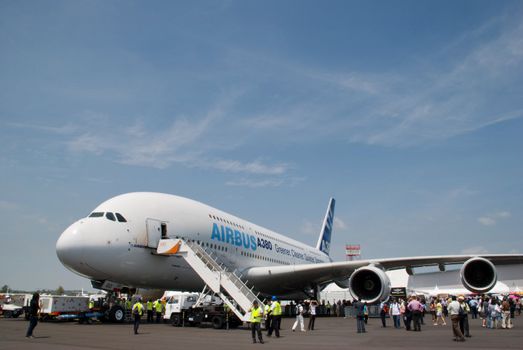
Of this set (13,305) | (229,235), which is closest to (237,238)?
(229,235)

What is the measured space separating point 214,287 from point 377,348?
6.83 metres

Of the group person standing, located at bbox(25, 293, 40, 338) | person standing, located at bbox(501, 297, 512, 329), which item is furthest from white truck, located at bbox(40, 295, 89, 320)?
person standing, located at bbox(501, 297, 512, 329)

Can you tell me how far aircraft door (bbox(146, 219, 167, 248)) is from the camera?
14.8m

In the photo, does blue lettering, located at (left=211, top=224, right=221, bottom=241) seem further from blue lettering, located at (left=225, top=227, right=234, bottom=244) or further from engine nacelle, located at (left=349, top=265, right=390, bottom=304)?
engine nacelle, located at (left=349, top=265, right=390, bottom=304)

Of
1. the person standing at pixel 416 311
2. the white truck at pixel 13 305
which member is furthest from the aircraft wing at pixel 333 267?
the white truck at pixel 13 305

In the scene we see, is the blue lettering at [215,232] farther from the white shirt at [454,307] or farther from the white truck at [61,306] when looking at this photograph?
the white shirt at [454,307]

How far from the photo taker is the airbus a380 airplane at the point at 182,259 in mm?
13475

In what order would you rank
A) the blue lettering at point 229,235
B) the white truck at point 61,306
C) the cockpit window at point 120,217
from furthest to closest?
1. the blue lettering at point 229,235
2. the white truck at point 61,306
3. the cockpit window at point 120,217

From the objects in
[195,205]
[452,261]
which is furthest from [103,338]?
[452,261]

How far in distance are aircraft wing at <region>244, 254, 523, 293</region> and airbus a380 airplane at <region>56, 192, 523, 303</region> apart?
0.13 feet

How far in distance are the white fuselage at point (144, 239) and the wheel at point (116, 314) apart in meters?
1.11

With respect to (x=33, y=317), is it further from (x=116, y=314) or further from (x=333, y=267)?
(x=333, y=267)

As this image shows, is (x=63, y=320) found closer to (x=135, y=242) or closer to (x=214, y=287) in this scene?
(x=135, y=242)

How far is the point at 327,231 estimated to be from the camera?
39.1m
